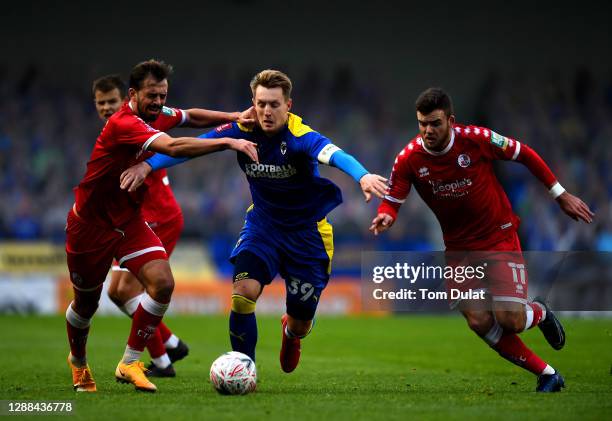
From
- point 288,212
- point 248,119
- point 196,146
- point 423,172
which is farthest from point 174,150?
point 423,172

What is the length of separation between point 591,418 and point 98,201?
411 centimetres

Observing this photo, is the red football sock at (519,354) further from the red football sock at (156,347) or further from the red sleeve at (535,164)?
the red football sock at (156,347)

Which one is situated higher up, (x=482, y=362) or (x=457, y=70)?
(x=457, y=70)

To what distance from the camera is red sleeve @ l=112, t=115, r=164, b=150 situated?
7.01 metres

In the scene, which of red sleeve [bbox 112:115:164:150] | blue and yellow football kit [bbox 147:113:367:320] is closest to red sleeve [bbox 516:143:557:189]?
blue and yellow football kit [bbox 147:113:367:320]

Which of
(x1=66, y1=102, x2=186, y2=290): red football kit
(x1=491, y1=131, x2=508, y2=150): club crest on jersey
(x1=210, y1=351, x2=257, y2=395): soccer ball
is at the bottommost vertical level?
(x1=210, y1=351, x2=257, y2=395): soccer ball

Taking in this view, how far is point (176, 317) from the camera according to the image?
775 inches

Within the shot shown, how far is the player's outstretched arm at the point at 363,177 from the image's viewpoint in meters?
6.30

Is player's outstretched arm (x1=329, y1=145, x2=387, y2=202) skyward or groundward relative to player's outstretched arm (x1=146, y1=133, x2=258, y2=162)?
groundward

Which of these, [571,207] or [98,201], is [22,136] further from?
[571,207]

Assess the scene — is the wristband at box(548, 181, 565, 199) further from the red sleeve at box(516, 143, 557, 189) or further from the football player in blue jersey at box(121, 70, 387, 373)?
the football player in blue jersey at box(121, 70, 387, 373)

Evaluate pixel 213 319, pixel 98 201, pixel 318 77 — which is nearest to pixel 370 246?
pixel 213 319

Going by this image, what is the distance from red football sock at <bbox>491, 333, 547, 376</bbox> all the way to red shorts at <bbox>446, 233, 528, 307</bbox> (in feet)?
1.09

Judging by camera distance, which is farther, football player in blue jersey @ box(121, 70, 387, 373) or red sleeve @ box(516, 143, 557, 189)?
red sleeve @ box(516, 143, 557, 189)
